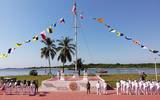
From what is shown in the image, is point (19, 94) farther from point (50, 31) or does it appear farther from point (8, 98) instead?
point (50, 31)

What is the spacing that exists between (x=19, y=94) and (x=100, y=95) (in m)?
8.56

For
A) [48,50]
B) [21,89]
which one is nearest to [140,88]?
[21,89]

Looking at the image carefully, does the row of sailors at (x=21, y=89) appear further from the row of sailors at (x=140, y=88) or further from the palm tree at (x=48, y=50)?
the palm tree at (x=48, y=50)

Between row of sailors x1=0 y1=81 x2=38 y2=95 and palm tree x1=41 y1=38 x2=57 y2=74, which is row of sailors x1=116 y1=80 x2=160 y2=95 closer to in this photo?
row of sailors x1=0 y1=81 x2=38 y2=95

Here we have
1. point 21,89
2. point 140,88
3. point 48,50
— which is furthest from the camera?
point 48,50

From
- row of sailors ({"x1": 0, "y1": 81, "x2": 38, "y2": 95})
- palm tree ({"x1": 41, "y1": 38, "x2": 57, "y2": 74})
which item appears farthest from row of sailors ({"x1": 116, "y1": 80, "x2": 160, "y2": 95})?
palm tree ({"x1": 41, "y1": 38, "x2": 57, "y2": 74})

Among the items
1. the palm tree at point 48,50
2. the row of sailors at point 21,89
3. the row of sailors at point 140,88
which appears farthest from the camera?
the palm tree at point 48,50

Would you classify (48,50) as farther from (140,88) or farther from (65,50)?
(140,88)

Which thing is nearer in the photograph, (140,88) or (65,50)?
(140,88)

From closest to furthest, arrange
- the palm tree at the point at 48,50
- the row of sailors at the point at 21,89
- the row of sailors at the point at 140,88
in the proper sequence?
the row of sailors at the point at 140,88
the row of sailors at the point at 21,89
the palm tree at the point at 48,50

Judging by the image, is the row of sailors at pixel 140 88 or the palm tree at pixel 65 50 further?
the palm tree at pixel 65 50

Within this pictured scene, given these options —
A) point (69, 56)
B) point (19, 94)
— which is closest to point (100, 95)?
point (19, 94)

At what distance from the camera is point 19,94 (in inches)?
1150

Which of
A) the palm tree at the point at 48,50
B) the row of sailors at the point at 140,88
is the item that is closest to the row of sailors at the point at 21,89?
the row of sailors at the point at 140,88
